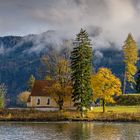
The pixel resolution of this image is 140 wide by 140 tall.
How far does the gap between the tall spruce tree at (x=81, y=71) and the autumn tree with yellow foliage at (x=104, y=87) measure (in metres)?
4.09

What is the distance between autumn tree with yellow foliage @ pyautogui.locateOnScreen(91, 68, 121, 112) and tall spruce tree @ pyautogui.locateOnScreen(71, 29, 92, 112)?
161 inches

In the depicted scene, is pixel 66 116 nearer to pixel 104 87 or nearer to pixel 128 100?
pixel 104 87

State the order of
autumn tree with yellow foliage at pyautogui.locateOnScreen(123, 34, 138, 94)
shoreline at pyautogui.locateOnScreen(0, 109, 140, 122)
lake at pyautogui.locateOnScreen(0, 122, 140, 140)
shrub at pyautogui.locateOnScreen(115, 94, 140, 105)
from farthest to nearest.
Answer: autumn tree with yellow foliage at pyautogui.locateOnScreen(123, 34, 138, 94), shrub at pyautogui.locateOnScreen(115, 94, 140, 105), shoreline at pyautogui.locateOnScreen(0, 109, 140, 122), lake at pyautogui.locateOnScreen(0, 122, 140, 140)

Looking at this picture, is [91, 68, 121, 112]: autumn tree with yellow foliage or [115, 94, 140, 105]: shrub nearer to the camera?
[91, 68, 121, 112]: autumn tree with yellow foliage

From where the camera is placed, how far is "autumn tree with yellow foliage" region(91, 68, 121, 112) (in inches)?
4749

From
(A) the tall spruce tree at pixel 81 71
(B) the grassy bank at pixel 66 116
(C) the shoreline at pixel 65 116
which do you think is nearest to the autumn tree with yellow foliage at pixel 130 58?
(A) the tall spruce tree at pixel 81 71

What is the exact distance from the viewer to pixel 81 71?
115875mm

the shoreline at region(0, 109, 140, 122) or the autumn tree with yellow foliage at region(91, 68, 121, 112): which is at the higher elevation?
the autumn tree with yellow foliage at region(91, 68, 121, 112)

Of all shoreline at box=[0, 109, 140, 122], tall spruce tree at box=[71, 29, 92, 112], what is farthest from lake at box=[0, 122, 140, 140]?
tall spruce tree at box=[71, 29, 92, 112]

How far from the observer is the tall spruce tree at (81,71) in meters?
114

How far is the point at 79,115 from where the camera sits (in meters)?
114

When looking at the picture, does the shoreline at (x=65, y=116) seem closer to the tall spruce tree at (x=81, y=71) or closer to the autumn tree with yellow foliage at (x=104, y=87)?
the tall spruce tree at (x=81, y=71)

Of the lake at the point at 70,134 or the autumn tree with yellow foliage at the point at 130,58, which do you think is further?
the autumn tree with yellow foliage at the point at 130,58

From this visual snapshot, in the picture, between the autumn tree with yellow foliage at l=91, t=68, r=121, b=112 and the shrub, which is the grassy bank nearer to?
the autumn tree with yellow foliage at l=91, t=68, r=121, b=112
